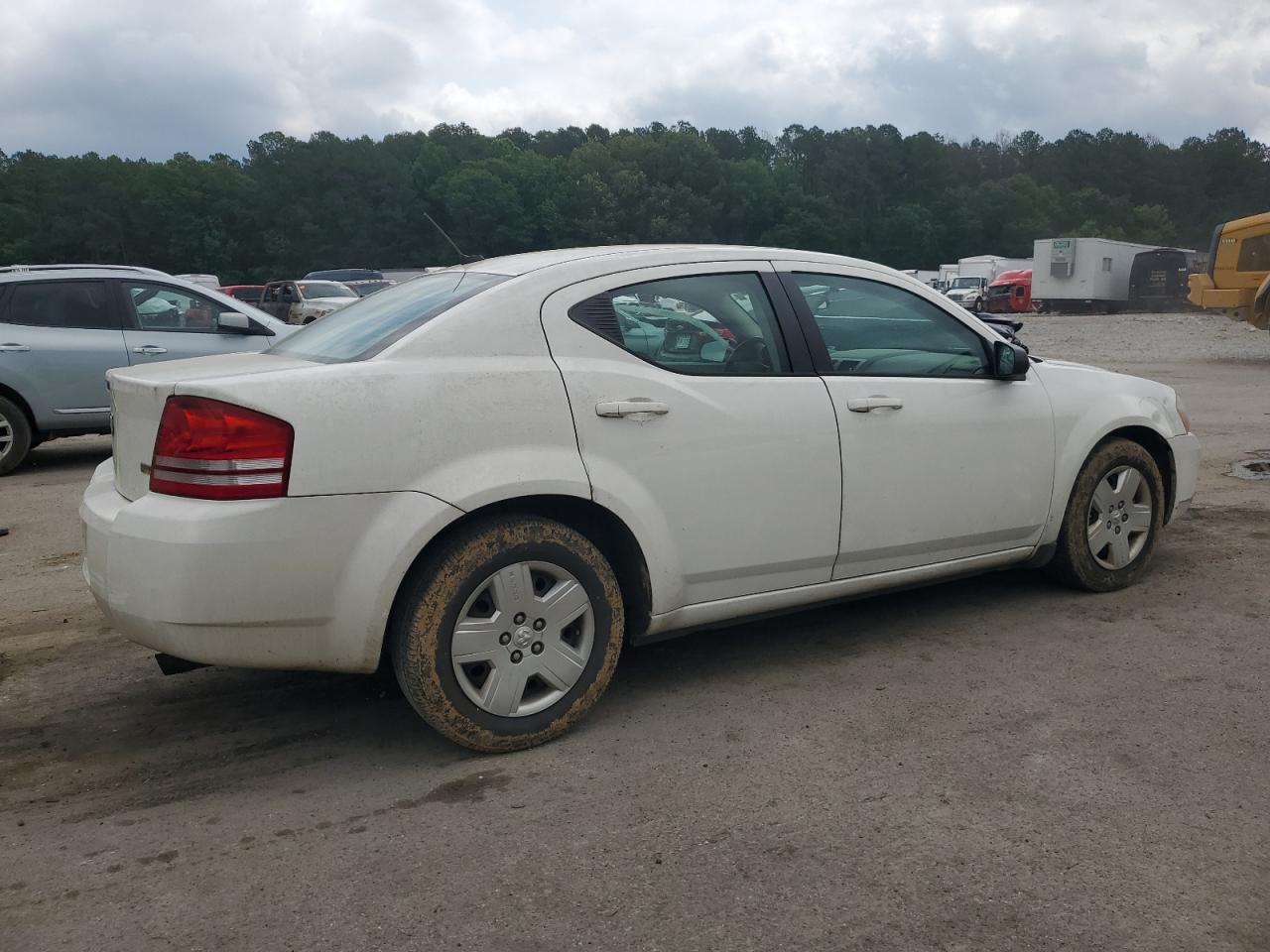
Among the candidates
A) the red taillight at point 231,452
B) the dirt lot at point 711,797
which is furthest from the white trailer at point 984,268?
the red taillight at point 231,452

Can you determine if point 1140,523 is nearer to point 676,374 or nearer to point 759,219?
point 676,374

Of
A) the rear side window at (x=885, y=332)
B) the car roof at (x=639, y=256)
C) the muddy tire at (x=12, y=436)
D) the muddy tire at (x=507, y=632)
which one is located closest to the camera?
the muddy tire at (x=507, y=632)

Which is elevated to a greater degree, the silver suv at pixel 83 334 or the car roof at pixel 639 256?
the car roof at pixel 639 256

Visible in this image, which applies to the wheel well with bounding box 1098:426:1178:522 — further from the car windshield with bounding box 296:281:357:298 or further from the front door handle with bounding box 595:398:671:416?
the car windshield with bounding box 296:281:357:298

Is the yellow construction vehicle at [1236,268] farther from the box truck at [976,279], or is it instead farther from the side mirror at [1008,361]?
the box truck at [976,279]

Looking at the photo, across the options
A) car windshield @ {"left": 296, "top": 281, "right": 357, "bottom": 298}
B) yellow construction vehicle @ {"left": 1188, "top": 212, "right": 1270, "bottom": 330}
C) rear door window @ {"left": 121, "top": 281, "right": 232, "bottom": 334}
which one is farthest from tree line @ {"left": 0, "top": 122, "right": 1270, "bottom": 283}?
rear door window @ {"left": 121, "top": 281, "right": 232, "bottom": 334}

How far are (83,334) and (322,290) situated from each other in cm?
2171

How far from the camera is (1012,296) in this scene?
4359cm

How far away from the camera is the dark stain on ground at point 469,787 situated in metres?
3.21

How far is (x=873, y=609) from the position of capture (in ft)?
16.5

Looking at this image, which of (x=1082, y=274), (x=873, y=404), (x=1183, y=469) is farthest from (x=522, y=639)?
(x=1082, y=274)

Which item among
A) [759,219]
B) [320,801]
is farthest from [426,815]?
[759,219]

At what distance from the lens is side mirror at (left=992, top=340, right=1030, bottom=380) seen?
459 cm

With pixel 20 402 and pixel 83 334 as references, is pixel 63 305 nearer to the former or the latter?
pixel 83 334
